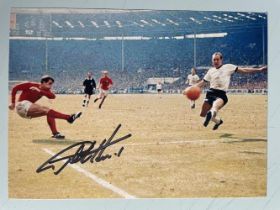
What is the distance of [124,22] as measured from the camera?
12.6 ft

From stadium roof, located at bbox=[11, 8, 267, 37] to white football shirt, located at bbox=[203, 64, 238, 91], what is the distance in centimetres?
32

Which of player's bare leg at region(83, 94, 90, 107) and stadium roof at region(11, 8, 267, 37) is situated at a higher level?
stadium roof at region(11, 8, 267, 37)

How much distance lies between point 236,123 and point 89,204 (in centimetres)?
141

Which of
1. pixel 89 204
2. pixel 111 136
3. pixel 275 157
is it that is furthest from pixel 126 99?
pixel 275 157

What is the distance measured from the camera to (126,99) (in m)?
3.88

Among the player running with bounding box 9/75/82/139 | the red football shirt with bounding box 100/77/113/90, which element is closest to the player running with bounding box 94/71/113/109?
the red football shirt with bounding box 100/77/113/90

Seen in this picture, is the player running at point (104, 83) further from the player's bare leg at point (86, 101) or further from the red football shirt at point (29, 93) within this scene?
the red football shirt at point (29, 93)

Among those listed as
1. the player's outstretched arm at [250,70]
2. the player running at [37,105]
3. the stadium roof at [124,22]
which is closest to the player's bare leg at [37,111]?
the player running at [37,105]

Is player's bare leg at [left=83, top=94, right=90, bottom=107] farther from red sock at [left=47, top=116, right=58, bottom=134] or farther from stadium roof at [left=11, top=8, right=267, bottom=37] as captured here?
stadium roof at [left=11, top=8, right=267, bottom=37]

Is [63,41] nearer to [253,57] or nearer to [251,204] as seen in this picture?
[253,57]

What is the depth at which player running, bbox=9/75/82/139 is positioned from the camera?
378 cm

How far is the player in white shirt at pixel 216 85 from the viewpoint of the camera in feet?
13.1

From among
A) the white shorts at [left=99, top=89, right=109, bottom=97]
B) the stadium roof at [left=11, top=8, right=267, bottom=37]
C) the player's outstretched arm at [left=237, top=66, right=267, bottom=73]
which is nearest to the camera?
the stadium roof at [left=11, top=8, right=267, bottom=37]

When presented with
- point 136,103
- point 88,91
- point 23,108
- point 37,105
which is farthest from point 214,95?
point 23,108
